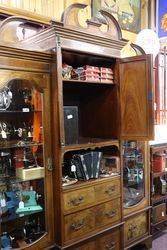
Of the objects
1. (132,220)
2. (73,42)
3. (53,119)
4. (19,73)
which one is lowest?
(132,220)

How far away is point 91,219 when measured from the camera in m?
2.28

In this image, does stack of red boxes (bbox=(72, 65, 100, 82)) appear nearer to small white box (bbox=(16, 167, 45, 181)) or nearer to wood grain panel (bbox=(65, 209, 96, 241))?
small white box (bbox=(16, 167, 45, 181))

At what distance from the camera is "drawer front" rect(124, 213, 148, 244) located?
2707 millimetres

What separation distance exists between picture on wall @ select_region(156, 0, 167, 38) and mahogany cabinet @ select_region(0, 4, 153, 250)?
1350 millimetres

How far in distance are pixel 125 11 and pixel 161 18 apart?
2.18 ft

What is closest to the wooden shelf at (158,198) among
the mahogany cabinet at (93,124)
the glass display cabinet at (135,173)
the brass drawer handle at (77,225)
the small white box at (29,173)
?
the glass display cabinet at (135,173)

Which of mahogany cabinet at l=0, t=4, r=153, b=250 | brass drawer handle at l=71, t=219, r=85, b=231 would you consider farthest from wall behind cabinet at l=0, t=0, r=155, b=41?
brass drawer handle at l=71, t=219, r=85, b=231

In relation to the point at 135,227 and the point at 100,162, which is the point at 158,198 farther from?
the point at 100,162

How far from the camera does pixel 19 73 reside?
191 cm

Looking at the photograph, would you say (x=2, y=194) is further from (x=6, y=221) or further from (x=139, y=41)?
(x=139, y=41)

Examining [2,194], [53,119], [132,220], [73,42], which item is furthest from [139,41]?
[2,194]

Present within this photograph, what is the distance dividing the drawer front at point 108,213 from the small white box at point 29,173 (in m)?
0.60

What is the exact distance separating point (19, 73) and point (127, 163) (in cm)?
157

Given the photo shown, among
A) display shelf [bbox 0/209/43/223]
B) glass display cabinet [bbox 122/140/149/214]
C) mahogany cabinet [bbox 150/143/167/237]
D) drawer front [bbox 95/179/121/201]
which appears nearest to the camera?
display shelf [bbox 0/209/43/223]
